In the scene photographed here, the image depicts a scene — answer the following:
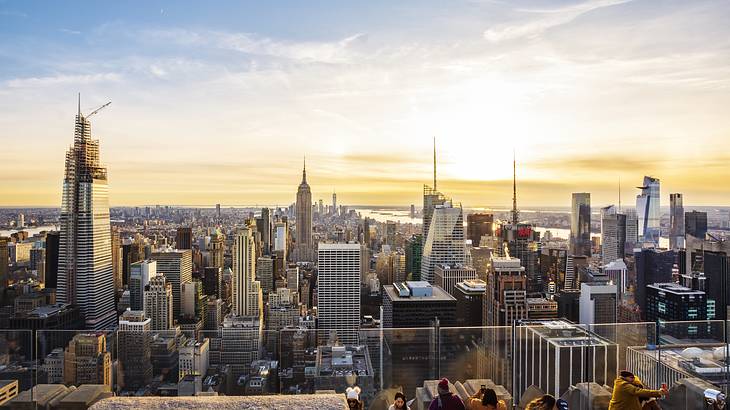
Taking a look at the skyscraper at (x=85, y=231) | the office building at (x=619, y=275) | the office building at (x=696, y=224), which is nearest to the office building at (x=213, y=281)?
the skyscraper at (x=85, y=231)

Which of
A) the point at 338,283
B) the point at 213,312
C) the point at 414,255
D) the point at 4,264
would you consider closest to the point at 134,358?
the point at 4,264

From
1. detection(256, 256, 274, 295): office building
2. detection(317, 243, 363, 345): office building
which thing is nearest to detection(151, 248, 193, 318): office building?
detection(256, 256, 274, 295): office building

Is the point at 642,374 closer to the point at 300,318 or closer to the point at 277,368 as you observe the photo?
the point at 277,368

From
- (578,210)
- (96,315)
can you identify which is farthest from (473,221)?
(96,315)

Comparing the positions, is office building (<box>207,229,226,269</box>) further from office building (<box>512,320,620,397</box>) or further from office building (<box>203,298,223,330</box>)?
office building (<box>512,320,620,397</box>)

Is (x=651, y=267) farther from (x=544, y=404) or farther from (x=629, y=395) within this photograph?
(x=544, y=404)

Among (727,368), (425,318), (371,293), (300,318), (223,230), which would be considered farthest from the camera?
(223,230)
